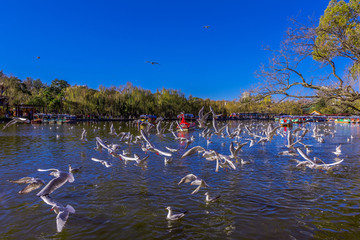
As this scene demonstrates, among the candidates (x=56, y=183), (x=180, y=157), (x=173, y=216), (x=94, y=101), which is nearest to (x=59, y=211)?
(x=56, y=183)

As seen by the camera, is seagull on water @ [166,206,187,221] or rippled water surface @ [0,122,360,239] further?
seagull on water @ [166,206,187,221]

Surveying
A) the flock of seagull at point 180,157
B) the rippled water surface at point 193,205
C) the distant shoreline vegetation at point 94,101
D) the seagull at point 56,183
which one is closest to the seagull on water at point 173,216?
the flock of seagull at point 180,157

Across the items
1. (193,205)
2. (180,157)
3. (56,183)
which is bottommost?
(193,205)

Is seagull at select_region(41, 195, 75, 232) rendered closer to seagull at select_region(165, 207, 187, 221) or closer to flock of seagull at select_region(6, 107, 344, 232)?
flock of seagull at select_region(6, 107, 344, 232)

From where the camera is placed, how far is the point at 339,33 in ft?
30.6

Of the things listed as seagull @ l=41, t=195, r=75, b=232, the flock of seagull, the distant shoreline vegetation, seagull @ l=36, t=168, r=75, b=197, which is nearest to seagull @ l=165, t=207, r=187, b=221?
the flock of seagull

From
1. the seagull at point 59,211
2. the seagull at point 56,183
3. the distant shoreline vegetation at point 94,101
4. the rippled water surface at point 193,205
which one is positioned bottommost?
the rippled water surface at point 193,205

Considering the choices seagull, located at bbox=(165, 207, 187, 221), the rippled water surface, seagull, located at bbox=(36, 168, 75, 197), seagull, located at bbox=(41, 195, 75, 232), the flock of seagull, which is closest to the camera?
seagull, located at bbox=(41, 195, 75, 232)

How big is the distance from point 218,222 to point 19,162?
1341 cm

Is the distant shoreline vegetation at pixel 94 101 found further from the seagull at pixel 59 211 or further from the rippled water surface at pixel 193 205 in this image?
the seagull at pixel 59 211

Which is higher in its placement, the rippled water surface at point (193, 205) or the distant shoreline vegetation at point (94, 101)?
the distant shoreline vegetation at point (94, 101)

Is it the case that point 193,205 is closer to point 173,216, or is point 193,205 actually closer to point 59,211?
point 173,216

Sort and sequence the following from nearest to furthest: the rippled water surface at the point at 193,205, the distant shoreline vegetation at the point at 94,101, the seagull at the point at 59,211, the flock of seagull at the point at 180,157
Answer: the seagull at the point at 59,211
the flock of seagull at the point at 180,157
the rippled water surface at the point at 193,205
the distant shoreline vegetation at the point at 94,101

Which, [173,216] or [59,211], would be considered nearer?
[59,211]
